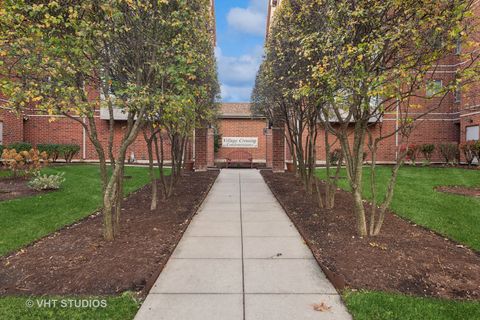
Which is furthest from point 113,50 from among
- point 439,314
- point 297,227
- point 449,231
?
point 449,231

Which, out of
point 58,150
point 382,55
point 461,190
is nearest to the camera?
point 382,55

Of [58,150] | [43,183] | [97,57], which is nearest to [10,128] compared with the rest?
[58,150]

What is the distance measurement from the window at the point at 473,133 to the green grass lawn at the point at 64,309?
2128 centimetres

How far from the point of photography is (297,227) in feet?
21.8

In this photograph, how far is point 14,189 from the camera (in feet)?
33.3

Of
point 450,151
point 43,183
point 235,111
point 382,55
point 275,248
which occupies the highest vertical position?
point 235,111

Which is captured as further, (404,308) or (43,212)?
(43,212)

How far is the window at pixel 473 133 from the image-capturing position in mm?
19047

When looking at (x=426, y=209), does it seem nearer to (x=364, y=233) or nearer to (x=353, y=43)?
(x=364, y=233)

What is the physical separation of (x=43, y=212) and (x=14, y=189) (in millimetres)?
3441

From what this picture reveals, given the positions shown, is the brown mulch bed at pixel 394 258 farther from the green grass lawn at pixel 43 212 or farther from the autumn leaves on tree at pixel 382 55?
the green grass lawn at pixel 43 212

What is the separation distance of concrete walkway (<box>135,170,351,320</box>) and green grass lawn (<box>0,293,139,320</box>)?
177mm

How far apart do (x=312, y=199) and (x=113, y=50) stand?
6198mm

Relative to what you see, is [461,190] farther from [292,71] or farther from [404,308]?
[404,308]
